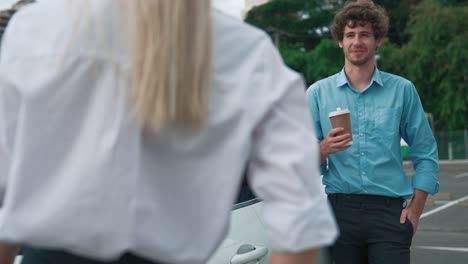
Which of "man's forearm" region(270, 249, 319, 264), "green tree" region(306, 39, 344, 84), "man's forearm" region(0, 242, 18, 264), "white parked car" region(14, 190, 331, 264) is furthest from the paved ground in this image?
"green tree" region(306, 39, 344, 84)

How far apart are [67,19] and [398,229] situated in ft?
7.60

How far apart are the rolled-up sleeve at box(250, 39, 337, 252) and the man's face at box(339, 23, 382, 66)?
6.97 feet

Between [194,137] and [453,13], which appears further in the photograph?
[453,13]

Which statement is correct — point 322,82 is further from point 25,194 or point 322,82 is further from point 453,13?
point 453,13

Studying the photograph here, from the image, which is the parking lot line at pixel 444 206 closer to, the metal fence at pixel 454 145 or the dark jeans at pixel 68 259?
the dark jeans at pixel 68 259

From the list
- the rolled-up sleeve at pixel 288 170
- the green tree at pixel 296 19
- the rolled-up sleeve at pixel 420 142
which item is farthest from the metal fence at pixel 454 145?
the rolled-up sleeve at pixel 288 170

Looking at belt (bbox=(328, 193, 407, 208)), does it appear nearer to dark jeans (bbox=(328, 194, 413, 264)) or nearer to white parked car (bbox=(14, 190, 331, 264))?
dark jeans (bbox=(328, 194, 413, 264))

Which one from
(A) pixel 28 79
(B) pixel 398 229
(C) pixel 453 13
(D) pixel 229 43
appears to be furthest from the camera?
(C) pixel 453 13

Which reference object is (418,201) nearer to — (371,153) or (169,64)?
(371,153)

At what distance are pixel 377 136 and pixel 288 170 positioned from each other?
2.13 m

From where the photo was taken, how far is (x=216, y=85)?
1208mm

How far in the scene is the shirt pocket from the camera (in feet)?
10.6

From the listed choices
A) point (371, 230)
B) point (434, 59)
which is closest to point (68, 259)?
point (371, 230)

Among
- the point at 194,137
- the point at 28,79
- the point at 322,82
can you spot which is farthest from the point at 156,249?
the point at 322,82
